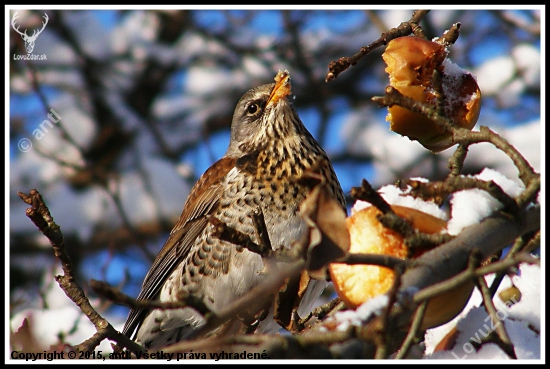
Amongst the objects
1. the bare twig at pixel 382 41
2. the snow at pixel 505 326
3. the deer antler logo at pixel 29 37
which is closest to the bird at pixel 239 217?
the bare twig at pixel 382 41

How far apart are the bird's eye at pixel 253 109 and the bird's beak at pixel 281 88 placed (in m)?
0.08

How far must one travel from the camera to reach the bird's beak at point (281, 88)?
3.17 m

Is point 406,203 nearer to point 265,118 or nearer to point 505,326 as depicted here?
point 505,326

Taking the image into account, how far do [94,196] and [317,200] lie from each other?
4662mm

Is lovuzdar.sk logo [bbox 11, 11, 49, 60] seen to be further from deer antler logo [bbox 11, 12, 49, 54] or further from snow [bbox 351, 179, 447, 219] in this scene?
snow [bbox 351, 179, 447, 219]

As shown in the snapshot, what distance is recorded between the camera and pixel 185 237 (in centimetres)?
308

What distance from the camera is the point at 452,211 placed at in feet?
4.43

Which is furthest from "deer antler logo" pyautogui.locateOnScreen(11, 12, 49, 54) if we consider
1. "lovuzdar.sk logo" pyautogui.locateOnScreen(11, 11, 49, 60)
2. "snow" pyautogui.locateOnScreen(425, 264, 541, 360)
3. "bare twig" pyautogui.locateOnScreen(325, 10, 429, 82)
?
"snow" pyautogui.locateOnScreen(425, 264, 541, 360)

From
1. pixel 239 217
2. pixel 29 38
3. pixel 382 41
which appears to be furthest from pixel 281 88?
pixel 29 38

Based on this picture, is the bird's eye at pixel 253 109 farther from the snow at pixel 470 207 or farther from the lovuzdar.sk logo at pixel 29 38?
the lovuzdar.sk logo at pixel 29 38

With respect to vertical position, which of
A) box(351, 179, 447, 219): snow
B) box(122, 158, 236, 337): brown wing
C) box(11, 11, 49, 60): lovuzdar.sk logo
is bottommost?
box(351, 179, 447, 219): snow

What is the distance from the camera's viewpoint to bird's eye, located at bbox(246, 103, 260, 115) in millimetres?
3299

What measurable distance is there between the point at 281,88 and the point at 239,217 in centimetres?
78

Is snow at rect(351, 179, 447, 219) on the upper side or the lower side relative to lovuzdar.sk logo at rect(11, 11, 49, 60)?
lower
